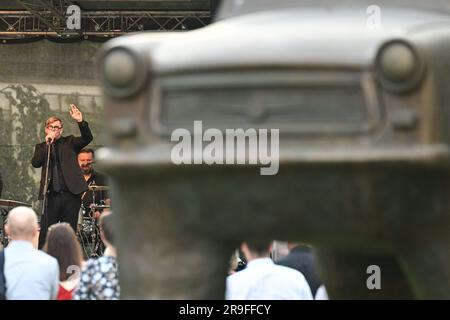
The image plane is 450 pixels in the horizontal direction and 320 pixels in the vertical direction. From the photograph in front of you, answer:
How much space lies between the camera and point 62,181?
29.7ft

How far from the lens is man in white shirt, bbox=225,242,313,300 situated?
346cm

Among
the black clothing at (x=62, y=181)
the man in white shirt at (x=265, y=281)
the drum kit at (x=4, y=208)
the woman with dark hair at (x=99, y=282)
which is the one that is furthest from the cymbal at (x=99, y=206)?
the man in white shirt at (x=265, y=281)

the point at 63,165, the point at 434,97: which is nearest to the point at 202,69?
the point at 434,97

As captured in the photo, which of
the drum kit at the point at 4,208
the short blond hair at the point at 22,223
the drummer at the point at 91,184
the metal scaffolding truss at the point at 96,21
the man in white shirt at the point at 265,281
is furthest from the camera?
the metal scaffolding truss at the point at 96,21

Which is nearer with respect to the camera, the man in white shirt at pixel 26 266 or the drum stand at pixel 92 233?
the man in white shirt at pixel 26 266

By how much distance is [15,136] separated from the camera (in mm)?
15102

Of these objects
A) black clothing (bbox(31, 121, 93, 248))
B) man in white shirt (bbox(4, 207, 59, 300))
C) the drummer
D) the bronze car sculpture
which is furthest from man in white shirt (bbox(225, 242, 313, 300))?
the drummer

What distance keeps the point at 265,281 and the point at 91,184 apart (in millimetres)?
7393

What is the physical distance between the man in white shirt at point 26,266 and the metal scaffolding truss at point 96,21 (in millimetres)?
10710

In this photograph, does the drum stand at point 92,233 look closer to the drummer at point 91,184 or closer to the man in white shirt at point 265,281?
the drummer at point 91,184

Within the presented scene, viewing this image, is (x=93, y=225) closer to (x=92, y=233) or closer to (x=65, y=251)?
(x=92, y=233)

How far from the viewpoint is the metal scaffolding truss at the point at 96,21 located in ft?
47.8

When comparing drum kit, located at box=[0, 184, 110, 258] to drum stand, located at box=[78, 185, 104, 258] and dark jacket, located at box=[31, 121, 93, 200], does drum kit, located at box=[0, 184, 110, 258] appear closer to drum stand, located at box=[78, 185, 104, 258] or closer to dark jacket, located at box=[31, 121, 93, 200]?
drum stand, located at box=[78, 185, 104, 258]

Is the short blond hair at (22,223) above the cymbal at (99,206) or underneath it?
underneath
